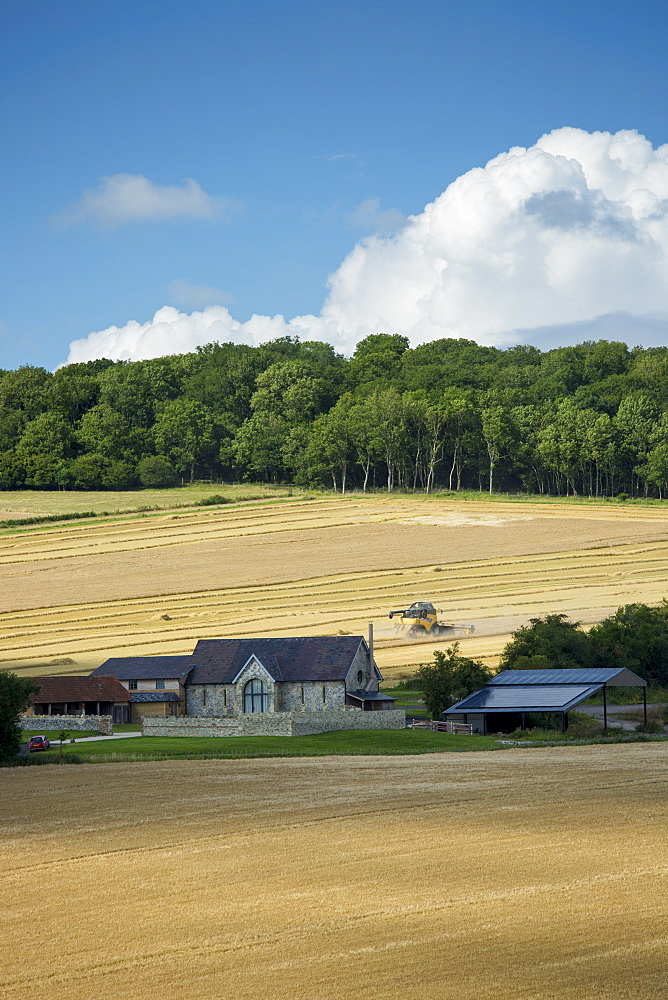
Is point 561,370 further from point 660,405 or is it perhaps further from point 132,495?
point 132,495

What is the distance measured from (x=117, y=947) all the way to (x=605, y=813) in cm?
1485

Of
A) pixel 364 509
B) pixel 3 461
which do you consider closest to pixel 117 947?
pixel 364 509

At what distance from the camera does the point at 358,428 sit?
133875 mm

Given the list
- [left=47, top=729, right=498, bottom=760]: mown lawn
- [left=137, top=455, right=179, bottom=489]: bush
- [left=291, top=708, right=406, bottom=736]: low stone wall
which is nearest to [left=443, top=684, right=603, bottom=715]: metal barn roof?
[left=47, top=729, right=498, bottom=760]: mown lawn

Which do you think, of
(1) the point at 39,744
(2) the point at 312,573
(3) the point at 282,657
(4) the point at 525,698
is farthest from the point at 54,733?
(2) the point at 312,573

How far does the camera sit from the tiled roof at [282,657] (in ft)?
192

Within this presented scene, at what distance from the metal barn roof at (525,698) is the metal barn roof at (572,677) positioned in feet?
2.04

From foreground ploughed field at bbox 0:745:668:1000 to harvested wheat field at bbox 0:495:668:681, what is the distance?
109 feet

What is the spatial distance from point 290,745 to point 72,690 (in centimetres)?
1544

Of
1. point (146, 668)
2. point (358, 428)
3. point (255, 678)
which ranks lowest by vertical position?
point (255, 678)

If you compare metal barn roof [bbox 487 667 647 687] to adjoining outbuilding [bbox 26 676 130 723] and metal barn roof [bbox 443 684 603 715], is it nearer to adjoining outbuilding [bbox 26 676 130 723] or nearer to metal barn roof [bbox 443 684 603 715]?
metal barn roof [bbox 443 684 603 715]

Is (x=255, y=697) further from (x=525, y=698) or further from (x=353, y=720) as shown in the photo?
(x=525, y=698)

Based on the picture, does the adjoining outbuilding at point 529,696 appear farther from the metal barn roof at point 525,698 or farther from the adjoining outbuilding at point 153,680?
the adjoining outbuilding at point 153,680

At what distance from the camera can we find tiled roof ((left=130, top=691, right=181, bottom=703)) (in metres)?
60.2
